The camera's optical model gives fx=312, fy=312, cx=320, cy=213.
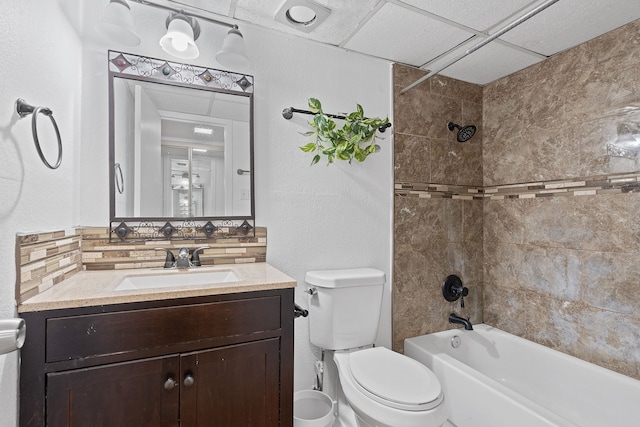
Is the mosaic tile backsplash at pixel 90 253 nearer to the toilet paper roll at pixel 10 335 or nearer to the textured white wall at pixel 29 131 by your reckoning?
the textured white wall at pixel 29 131

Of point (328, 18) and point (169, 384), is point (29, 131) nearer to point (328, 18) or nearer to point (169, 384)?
point (169, 384)

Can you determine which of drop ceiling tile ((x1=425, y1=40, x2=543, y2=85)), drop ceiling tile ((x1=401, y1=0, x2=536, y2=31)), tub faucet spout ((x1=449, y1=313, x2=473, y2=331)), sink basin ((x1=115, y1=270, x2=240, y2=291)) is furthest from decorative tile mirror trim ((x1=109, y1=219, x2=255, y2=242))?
drop ceiling tile ((x1=425, y1=40, x2=543, y2=85))

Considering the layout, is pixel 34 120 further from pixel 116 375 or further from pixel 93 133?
pixel 116 375

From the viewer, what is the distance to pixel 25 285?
95 centimetres

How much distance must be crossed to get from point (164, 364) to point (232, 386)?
0.84 ft

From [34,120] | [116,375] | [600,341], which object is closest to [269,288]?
[116,375]

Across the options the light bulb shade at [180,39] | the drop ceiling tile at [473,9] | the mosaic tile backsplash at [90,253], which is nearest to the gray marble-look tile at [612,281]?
the drop ceiling tile at [473,9]

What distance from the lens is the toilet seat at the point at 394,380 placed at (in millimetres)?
1260

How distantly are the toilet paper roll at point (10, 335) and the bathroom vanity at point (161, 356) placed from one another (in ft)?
0.59

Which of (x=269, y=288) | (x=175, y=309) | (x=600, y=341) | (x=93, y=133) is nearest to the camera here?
(x=175, y=309)

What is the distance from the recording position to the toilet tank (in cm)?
167

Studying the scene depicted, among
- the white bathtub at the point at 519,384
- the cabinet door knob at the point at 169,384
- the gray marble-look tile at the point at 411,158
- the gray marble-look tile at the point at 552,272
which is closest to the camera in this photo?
the cabinet door knob at the point at 169,384

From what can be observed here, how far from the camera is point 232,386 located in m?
1.15

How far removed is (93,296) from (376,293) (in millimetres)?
1303
